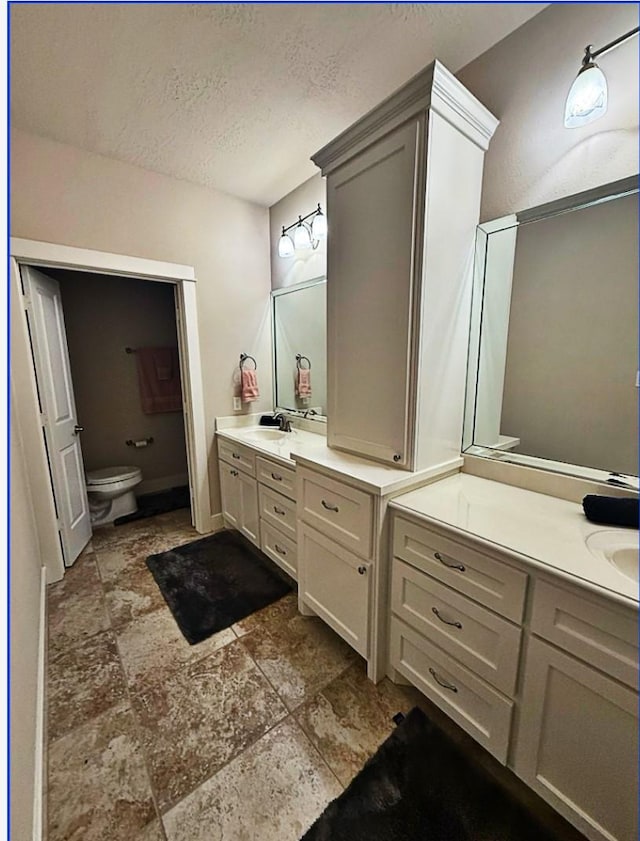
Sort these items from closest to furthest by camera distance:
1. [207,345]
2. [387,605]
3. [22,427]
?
[387,605], [22,427], [207,345]

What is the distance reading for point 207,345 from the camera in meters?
2.70

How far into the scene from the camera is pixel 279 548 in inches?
85.4

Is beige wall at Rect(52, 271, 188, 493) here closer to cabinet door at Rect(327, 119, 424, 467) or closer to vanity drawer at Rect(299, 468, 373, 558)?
cabinet door at Rect(327, 119, 424, 467)

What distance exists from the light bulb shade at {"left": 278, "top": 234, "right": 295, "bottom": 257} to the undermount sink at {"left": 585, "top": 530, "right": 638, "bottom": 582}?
251 cm

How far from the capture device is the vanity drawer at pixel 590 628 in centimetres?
83

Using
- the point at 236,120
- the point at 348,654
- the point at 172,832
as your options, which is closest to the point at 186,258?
the point at 236,120

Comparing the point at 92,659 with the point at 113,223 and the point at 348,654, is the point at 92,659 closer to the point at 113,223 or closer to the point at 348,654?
the point at 348,654

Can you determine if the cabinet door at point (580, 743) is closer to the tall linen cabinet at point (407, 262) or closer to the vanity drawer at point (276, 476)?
the tall linen cabinet at point (407, 262)

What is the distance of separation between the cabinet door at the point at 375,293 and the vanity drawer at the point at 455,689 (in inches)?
27.7

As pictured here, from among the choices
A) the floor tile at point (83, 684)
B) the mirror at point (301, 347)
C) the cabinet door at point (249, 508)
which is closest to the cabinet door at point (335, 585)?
the cabinet door at point (249, 508)

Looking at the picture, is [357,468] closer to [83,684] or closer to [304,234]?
[83,684]

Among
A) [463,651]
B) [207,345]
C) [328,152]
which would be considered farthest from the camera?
[207,345]

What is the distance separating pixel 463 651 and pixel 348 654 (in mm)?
693

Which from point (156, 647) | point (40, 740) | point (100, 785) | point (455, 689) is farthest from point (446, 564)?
point (40, 740)
